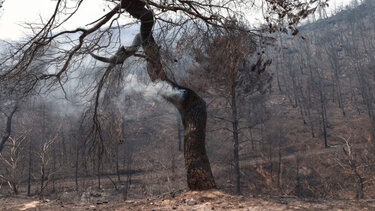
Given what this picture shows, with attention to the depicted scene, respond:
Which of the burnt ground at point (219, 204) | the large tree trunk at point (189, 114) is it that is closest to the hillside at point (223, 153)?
the burnt ground at point (219, 204)

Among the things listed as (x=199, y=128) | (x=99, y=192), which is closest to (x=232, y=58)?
(x=199, y=128)

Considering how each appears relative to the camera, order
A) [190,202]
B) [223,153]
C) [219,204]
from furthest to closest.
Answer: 1. [223,153]
2. [190,202]
3. [219,204]

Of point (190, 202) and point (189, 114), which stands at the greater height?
point (189, 114)

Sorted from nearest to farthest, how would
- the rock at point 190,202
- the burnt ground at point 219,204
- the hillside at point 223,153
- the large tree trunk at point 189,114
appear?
1. the burnt ground at point 219,204
2. the rock at point 190,202
3. the large tree trunk at point 189,114
4. the hillside at point 223,153

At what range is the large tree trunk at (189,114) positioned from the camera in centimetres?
483

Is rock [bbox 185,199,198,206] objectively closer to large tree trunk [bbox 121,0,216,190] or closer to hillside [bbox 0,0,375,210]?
hillside [bbox 0,0,375,210]

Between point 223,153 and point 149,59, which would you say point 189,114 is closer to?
point 149,59

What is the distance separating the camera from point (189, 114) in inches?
205

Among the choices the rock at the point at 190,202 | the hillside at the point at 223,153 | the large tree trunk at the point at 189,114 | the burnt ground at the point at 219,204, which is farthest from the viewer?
the hillside at the point at 223,153

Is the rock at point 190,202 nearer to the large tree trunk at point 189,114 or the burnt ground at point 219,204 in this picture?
the burnt ground at point 219,204

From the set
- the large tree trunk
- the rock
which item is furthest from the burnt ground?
the large tree trunk

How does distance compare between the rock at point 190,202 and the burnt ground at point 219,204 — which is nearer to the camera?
the burnt ground at point 219,204

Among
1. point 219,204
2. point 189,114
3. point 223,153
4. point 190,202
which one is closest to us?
point 219,204

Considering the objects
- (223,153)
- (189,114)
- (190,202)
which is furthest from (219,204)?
(223,153)
